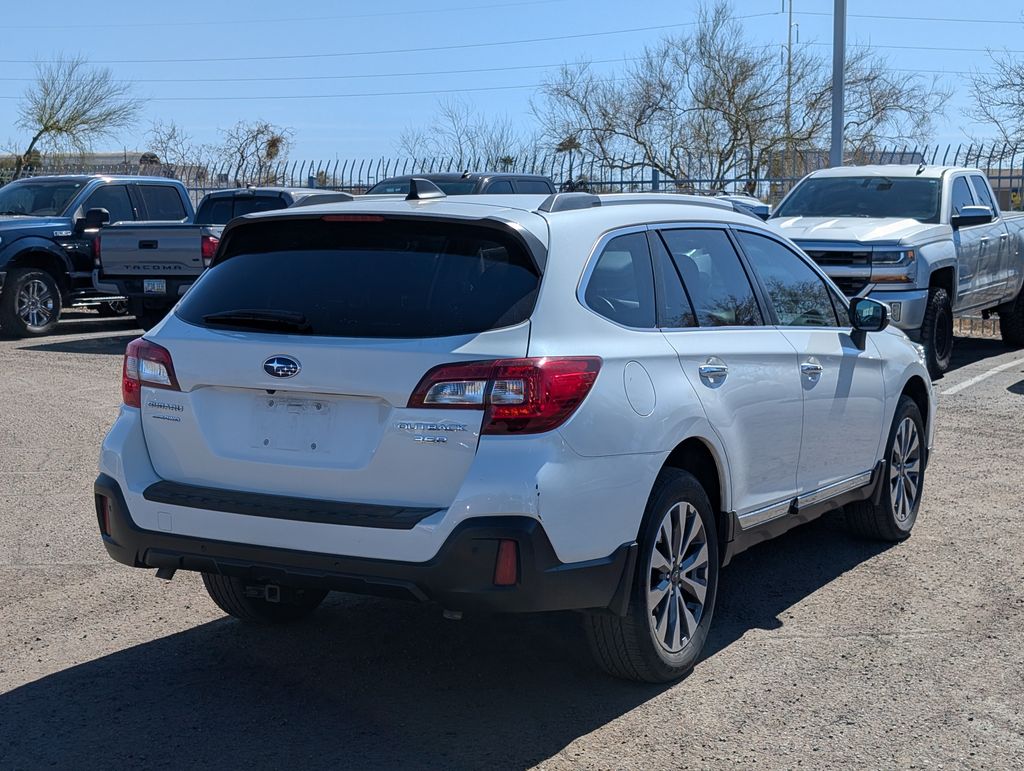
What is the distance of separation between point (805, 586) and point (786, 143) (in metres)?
31.4

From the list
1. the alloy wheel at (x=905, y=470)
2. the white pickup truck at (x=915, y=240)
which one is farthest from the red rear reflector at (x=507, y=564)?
the white pickup truck at (x=915, y=240)

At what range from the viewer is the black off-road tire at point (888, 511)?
22.3ft

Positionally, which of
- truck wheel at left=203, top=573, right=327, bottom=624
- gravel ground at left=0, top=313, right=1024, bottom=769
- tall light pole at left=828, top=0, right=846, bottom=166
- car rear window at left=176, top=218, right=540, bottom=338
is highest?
tall light pole at left=828, top=0, right=846, bottom=166

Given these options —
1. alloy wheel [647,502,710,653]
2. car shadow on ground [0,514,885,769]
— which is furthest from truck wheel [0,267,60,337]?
alloy wheel [647,502,710,653]

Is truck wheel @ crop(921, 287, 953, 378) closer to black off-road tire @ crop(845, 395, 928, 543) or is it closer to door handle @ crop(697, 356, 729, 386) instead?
black off-road tire @ crop(845, 395, 928, 543)

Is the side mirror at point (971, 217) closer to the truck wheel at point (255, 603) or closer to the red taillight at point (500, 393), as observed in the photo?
the truck wheel at point (255, 603)

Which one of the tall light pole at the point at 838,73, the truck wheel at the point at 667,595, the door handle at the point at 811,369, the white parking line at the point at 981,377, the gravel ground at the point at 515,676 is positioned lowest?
the white parking line at the point at 981,377

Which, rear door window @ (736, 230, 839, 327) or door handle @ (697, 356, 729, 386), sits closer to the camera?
door handle @ (697, 356, 729, 386)

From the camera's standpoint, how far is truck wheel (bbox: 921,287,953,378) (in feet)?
41.9

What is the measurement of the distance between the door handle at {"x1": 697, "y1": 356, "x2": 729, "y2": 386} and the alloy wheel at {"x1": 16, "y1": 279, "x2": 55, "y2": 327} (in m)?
13.4

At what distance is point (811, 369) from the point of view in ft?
19.2

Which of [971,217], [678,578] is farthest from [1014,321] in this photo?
Answer: [678,578]

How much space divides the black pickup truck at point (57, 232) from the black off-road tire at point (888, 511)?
11.6 meters

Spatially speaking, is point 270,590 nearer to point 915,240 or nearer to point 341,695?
point 341,695
